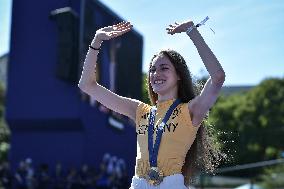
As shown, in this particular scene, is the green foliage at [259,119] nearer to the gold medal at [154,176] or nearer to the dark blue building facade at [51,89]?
the dark blue building facade at [51,89]

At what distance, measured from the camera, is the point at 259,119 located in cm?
4628

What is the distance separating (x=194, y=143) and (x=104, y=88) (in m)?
0.66

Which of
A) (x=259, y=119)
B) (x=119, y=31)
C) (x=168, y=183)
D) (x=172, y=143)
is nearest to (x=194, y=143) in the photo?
(x=172, y=143)

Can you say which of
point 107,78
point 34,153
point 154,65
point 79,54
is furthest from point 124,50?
point 154,65

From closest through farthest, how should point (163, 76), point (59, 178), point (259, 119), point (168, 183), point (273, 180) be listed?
1. point (168, 183)
2. point (163, 76)
3. point (273, 180)
4. point (59, 178)
5. point (259, 119)

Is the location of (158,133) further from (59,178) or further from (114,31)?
(59,178)

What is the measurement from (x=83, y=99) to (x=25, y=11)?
4467mm

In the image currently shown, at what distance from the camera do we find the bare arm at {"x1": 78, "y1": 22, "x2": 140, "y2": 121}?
3.18 metres

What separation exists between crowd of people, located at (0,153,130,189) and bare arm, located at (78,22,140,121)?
15943mm

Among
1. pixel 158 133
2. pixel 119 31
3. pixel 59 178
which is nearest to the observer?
pixel 158 133

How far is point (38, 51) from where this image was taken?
21.5m

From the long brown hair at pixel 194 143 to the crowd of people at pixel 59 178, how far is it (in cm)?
1613

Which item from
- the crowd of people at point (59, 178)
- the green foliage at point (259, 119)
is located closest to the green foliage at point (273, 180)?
the crowd of people at point (59, 178)

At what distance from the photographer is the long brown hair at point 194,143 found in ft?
9.53
